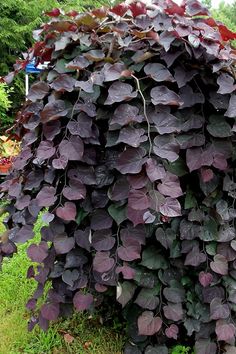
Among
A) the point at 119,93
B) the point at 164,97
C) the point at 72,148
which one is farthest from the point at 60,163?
the point at 164,97

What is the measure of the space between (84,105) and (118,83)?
0.42 feet

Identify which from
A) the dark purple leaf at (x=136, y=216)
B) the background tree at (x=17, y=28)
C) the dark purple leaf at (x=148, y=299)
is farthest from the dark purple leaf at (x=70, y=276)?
the background tree at (x=17, y=28)

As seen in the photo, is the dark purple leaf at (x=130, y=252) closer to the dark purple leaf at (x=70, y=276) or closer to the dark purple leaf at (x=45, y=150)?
the dark purple leaf at (x=70, y=276)

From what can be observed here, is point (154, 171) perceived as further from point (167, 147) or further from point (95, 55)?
point (95, 55)

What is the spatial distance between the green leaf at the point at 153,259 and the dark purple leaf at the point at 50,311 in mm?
333

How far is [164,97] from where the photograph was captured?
1.40 metres

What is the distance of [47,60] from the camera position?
1.68 metres

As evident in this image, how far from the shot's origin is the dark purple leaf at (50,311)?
4.97 ft

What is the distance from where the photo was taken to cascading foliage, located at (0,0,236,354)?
1.39 metres

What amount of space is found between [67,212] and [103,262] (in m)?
0.20

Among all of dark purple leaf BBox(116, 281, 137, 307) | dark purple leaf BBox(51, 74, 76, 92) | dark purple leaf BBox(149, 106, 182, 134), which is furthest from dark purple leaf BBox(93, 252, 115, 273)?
dark purple leaf BBox(51, 74, 76, 92)

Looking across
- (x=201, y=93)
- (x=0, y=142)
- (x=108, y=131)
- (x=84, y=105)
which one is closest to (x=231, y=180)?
(x=201, y=93)

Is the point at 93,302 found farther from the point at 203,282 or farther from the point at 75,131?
the point at 75,131

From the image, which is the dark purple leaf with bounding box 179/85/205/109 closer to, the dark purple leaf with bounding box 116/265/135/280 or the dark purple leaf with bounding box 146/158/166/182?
the dark purple leaf with bounding box 146/158/166/182
